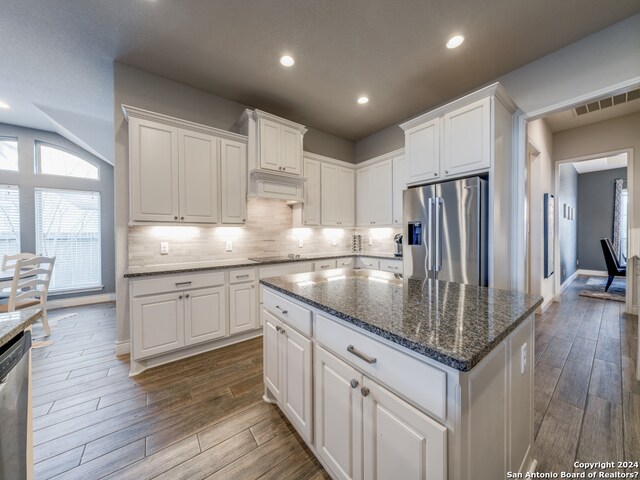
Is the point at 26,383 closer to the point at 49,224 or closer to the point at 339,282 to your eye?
the point at 339,282

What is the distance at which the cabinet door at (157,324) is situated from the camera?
2326 millimetres

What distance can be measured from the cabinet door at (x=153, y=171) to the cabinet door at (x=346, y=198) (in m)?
2.51

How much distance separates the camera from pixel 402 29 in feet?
7.16

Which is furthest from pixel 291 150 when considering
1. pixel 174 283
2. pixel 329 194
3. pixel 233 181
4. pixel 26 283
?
pixel 26 283

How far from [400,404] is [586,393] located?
224 centimetres

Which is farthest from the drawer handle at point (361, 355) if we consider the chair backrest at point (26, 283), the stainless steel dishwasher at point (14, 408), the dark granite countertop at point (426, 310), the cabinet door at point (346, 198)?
the chair backrest at point (26, 283)

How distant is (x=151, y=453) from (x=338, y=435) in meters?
1.19

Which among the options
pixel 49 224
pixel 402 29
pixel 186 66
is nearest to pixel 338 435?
pixel 402 29

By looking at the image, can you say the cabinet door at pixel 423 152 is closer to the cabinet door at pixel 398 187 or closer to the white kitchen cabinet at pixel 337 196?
the cabinet door at pixel 398 187

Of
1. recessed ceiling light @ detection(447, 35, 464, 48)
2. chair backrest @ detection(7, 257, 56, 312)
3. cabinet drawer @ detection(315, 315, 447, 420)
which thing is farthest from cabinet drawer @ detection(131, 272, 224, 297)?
recessed ceiling light @ detection(447, 35, 464, 48)

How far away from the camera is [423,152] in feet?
9.61

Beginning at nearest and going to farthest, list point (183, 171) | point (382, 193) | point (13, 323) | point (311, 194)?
point (13, 323), point (183, 171), point (311, 194), point (382, 193)

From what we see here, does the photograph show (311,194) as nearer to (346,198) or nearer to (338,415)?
(346,198)

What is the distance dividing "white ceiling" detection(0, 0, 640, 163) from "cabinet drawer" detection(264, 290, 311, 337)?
89.6 inches
